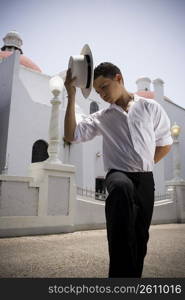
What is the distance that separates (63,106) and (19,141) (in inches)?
172

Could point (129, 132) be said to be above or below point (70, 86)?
below

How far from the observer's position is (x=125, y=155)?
1757 millimetres

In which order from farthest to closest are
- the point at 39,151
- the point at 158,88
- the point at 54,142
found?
1. the point at 158,88
2. the point at 39,151
3. the point at 54,142

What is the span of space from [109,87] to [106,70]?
129 mm

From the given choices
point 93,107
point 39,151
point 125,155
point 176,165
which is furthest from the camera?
point 93,107

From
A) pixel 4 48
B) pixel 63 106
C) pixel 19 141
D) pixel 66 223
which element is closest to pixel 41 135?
pixel 19 141

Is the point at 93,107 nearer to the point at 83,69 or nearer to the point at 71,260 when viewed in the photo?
the point at 71,260

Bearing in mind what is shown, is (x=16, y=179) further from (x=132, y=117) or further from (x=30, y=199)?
(x=132, y=117)

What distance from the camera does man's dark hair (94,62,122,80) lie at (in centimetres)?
Result: 183

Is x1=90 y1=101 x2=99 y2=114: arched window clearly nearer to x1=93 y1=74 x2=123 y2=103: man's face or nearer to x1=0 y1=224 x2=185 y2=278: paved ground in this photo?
x1=0 y1=224 x2=185 y2=278: paved ground

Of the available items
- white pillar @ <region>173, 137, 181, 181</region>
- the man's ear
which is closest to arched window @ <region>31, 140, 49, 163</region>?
white pillar @ <region>173, 137, 181, 181</region>

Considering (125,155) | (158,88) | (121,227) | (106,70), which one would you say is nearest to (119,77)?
(106,70)

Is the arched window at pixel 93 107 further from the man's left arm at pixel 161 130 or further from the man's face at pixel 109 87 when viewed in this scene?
the man's face at pixel 109 87

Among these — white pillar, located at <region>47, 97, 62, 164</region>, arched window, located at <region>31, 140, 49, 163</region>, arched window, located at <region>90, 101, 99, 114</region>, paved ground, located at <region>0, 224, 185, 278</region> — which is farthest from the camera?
arched window, located at <region>90, 101, 99, 114</region>
